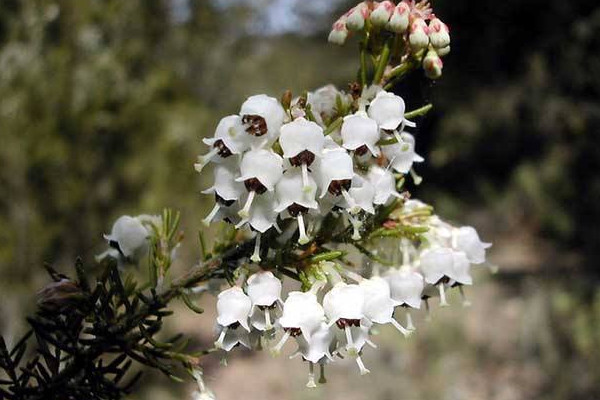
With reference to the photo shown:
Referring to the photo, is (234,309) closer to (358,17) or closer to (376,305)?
(376,305)

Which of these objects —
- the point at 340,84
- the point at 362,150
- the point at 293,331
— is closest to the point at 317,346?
the point at 293,331

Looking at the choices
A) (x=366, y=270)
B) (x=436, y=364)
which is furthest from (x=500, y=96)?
(x=366, y=270)

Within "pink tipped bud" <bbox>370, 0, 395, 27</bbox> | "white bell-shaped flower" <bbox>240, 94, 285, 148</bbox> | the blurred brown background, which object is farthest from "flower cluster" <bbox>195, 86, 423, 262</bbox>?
the blurred brown background

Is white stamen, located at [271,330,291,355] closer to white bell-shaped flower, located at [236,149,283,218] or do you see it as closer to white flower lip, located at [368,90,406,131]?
white bell-shaped flower, located at [236,149,283,218]

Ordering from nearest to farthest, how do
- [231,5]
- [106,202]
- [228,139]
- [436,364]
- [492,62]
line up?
[228,139] → [106,202] → [436,364] → [231,5] → [492,62]

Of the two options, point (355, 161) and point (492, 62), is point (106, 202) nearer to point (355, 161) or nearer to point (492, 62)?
point (355, 161)

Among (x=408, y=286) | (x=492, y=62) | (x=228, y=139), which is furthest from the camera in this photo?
(x=492, y=62)
